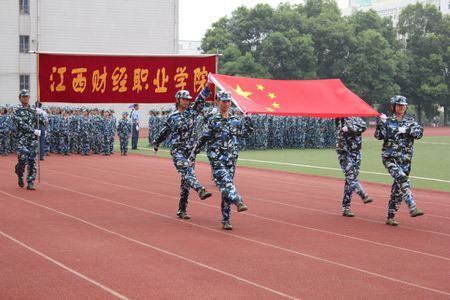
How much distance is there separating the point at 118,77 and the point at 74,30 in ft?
106

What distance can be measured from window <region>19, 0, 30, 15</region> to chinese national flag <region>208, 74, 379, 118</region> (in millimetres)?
33632

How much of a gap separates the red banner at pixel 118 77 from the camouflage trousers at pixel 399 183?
6333 mm

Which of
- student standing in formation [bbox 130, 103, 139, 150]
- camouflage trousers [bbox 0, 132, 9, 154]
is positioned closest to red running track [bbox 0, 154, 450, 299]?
camouflage trousers [bbox 0, 132, 9, 154]

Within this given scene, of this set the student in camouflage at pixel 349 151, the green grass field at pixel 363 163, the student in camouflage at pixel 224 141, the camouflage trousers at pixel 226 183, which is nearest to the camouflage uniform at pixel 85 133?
the green grass field at pixel 363 163

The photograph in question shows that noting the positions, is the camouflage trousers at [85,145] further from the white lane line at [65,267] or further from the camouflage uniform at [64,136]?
the white lane line at [65,267]

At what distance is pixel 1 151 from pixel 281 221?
56.0ft

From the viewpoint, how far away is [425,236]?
1050 centimetres

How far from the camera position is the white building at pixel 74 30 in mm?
45750

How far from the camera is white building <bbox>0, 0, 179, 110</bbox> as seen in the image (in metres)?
45.8

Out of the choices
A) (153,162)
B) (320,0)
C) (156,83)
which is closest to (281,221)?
(156,83)

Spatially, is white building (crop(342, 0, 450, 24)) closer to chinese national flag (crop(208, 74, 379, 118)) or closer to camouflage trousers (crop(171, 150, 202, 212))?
chinese national flag (crop(208, 74, 379, 118))

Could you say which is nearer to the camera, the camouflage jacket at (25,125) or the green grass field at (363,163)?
the camouflage jacket at (25,125)

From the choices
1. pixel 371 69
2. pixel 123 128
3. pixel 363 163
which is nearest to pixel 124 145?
pixel 123 128

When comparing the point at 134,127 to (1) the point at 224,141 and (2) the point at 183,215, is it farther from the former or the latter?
(1) the point at 224,141
